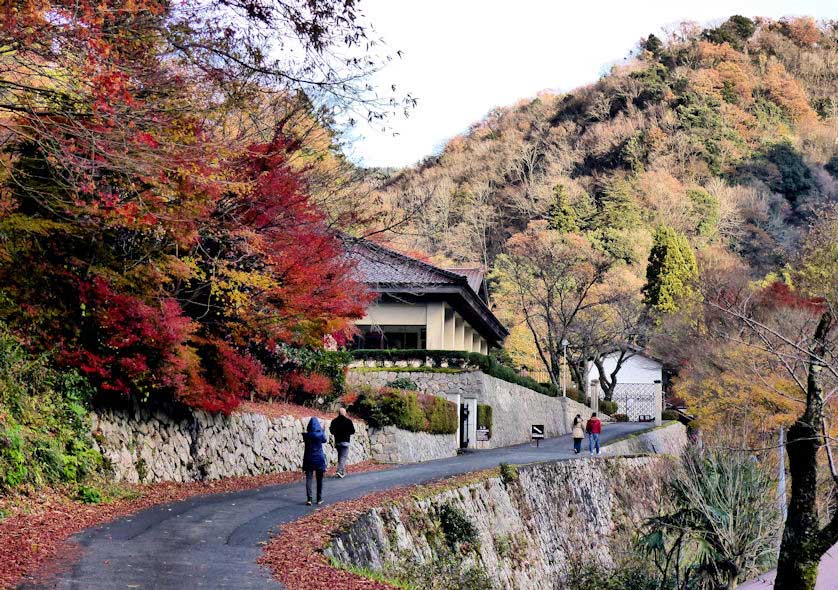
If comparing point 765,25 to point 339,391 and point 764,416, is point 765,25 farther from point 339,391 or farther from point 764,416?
point 339,391

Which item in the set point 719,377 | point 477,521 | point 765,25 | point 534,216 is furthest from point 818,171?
point 477,521

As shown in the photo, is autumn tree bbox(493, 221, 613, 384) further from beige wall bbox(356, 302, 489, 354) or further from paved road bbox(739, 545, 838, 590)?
paved road bbox(739, 545, 838, 590)

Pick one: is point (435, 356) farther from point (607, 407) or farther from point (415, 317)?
point (607, 407)

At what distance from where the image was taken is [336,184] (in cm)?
2736

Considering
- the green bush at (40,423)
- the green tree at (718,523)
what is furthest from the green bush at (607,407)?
the green bush at (40,423)

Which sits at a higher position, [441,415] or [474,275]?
[474,275]

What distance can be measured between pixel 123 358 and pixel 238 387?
3.77 metres

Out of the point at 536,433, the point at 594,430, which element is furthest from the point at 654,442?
the point at 594,430

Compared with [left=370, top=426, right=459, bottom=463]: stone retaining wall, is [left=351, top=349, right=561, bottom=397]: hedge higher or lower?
higher

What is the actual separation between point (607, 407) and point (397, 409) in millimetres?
38493

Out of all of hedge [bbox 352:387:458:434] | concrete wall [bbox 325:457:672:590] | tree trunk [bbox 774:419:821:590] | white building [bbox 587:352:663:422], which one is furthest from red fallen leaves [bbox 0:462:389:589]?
white building [bbox 587:352:663:422]

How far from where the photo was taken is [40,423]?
1595 cm

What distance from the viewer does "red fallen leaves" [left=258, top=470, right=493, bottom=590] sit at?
36.3 feet

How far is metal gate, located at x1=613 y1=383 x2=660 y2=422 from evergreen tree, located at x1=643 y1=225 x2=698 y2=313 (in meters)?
6.31
